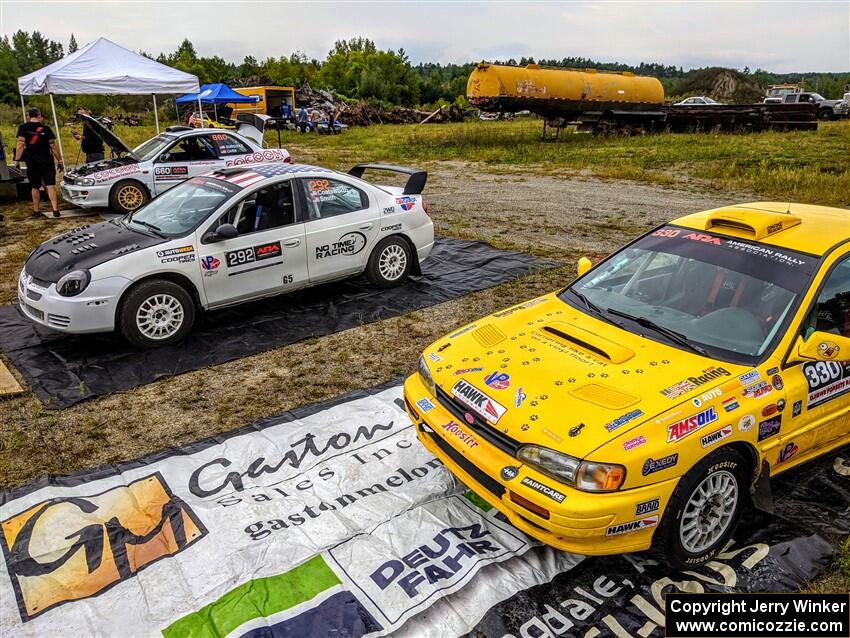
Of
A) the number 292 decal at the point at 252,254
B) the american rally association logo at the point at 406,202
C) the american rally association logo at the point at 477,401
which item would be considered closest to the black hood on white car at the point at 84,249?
the number 292 decal at the point at 252,254

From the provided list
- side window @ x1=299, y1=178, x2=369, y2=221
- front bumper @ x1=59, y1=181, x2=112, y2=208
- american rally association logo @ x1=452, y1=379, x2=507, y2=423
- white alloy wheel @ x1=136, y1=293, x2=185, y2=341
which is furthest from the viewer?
front bumper @ x1=59, y1=181, x2=112, y2=208

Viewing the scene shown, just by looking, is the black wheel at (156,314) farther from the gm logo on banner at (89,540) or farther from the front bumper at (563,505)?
the front bumper at (563,505)

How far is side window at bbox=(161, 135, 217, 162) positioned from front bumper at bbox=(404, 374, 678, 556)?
33.6 feet

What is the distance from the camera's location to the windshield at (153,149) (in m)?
11.4

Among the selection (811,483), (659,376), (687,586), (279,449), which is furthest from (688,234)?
(279,449)

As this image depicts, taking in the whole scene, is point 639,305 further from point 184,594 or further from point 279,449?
point 184,594

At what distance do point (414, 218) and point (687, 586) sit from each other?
531 cm

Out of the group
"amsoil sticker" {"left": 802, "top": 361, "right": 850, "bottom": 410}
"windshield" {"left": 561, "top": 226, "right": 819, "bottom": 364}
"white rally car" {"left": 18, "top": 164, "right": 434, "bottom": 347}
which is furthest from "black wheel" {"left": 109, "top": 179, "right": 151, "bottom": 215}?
"amsoil sticker" {"left": 802, "top": 361, "right": 850, "bottom": 410}

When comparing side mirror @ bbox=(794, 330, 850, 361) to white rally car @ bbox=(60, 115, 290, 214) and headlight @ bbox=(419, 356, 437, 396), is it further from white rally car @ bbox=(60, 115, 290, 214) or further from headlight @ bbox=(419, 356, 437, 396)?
white rally car @ bbox=(60, 115, 290, 214)

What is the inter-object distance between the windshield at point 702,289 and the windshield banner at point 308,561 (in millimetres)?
1118

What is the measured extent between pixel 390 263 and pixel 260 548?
15.0ft

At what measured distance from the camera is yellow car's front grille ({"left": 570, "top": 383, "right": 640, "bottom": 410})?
9.69 ft

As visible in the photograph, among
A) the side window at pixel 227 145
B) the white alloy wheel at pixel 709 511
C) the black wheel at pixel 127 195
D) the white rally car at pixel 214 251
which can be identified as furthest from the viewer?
the side window at pixel 227 145

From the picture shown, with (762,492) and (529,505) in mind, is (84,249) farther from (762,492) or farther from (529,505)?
(762,492)
